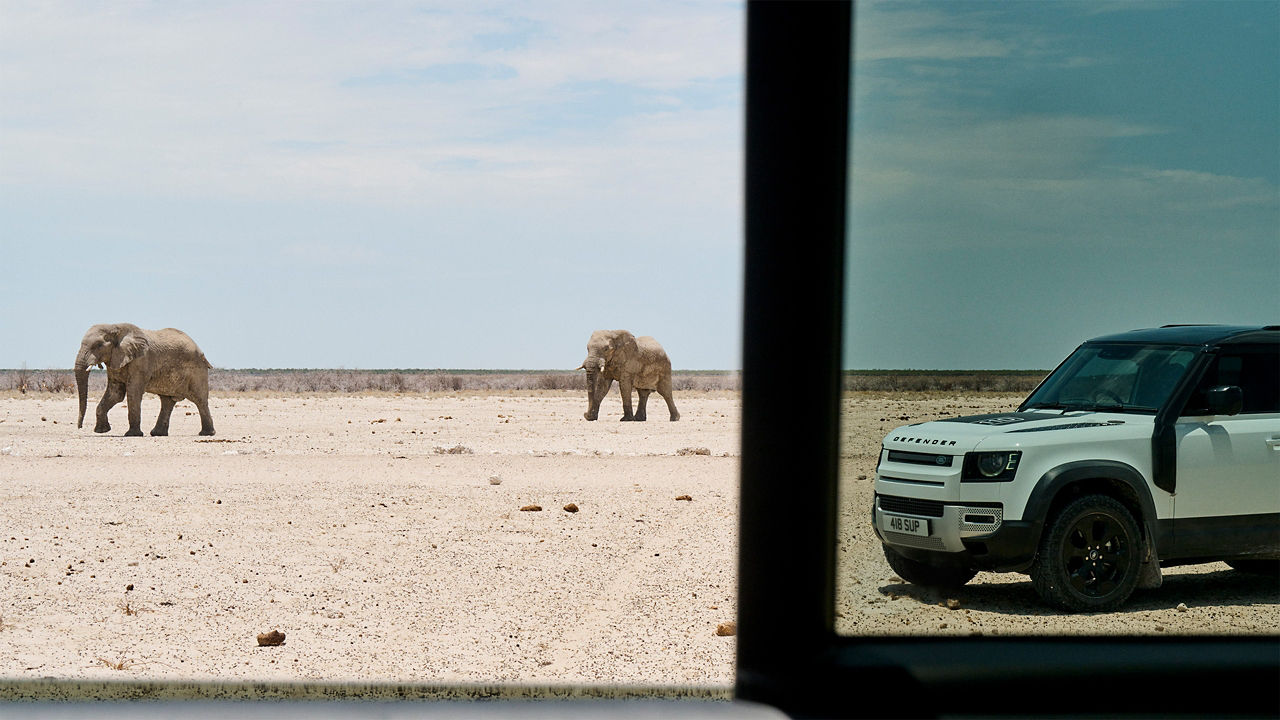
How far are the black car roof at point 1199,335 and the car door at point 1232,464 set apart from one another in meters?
0.04

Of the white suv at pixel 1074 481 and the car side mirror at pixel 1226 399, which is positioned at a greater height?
the car side mirror at pixel 1226 399

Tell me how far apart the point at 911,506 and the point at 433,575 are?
4.23 meters

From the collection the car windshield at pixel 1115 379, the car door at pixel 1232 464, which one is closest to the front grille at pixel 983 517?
the car windshield at pixel 1115 379

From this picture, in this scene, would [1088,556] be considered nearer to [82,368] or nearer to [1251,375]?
[1251,375]

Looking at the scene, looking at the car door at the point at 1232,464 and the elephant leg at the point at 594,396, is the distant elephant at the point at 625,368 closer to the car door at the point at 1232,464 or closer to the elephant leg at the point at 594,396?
the elephant leg at the point at 594,396

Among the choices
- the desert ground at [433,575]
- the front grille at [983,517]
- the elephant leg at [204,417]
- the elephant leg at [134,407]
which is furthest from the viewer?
the elephant leg at [204,417]

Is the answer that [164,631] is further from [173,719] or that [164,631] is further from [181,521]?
[173,719]

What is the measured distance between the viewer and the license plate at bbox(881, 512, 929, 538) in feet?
16.7

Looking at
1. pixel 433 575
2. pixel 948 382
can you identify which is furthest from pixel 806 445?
pixel 433 575

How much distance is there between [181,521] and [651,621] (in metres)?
5.41

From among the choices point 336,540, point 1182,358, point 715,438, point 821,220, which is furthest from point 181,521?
point 715,438

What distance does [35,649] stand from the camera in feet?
20.1

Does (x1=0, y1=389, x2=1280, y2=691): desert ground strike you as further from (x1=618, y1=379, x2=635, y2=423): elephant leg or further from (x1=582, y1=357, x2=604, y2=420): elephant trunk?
(x1=618, y1=379, x2=635, y2=423): elephant leg

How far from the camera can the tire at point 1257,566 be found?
12.6 feet
